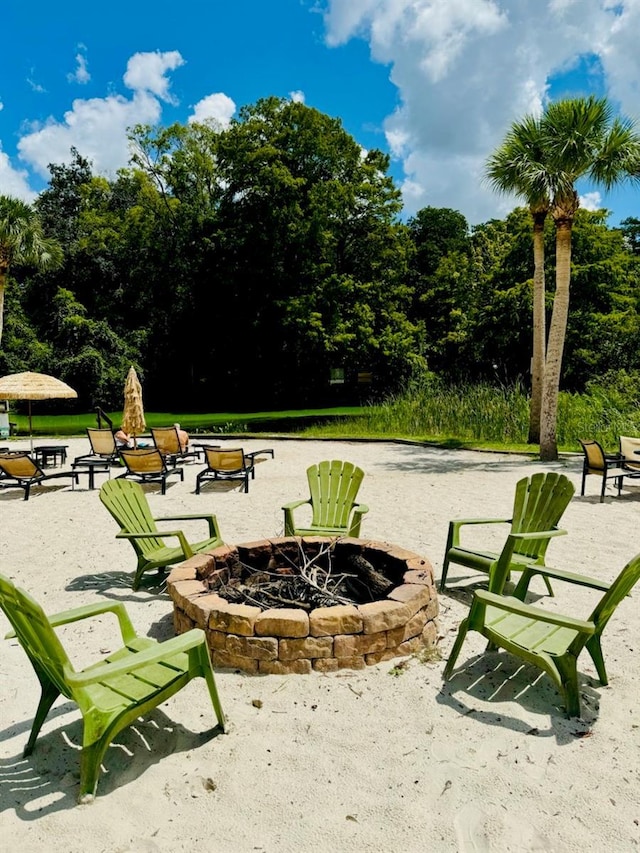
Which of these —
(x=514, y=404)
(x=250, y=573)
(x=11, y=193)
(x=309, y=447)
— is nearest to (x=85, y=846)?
(x=250, y=573)

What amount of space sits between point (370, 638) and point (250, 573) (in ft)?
4.32

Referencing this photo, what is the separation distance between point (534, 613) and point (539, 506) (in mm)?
1871

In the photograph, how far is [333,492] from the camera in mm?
5539

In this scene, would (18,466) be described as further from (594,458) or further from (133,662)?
(594,458)

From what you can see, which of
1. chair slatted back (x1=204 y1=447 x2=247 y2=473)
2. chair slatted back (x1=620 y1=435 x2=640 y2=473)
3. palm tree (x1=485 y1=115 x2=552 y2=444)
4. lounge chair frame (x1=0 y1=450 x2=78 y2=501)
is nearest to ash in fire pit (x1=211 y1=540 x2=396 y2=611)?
chair slatted back (x1=204 y1=447 x2=247 y2=473)

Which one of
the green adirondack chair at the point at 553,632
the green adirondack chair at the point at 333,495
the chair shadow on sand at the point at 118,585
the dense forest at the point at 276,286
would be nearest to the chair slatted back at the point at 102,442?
the chair shadow on sand at the point at 118,585

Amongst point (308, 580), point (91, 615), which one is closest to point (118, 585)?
point (308, 580)

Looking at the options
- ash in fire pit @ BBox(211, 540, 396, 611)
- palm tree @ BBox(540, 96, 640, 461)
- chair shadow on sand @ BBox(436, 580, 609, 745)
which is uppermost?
palm tree @ BBox(540, 96, 640, 461)

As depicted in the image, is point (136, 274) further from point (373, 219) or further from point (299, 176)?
point (373, 219)

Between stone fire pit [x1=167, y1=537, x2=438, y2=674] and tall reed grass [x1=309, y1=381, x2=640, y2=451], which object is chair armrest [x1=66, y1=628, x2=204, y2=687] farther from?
tall reed grass [x1=309, y1=381, x2=640, y2=451]

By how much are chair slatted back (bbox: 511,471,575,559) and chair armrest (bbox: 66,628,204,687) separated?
9.09 ft

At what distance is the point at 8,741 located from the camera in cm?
287

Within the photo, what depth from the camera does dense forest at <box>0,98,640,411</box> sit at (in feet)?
81.6

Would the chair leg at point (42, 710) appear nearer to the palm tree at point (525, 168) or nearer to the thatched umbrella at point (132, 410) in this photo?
the thatched umbrella at point (132, 410)
